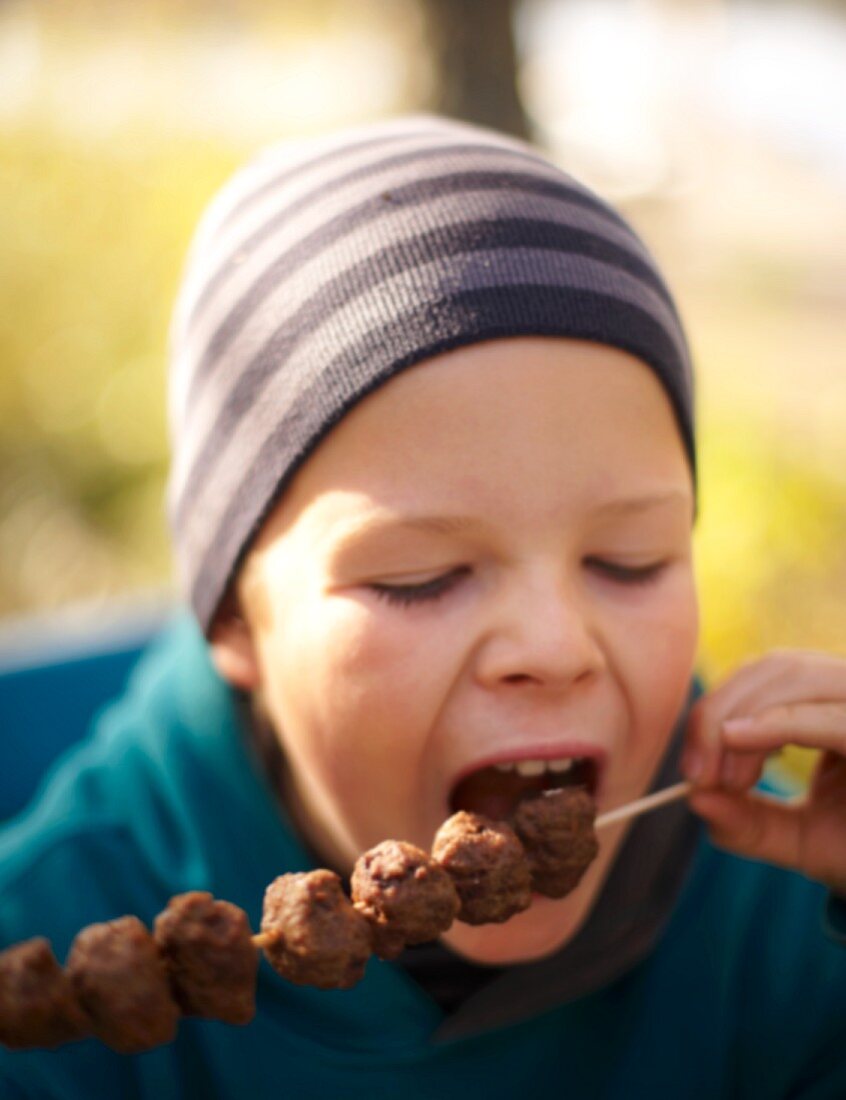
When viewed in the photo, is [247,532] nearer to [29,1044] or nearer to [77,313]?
[29,1044]

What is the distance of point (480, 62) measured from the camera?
18.6 ft

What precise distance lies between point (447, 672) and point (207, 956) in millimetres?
542

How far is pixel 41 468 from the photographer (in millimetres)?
6676

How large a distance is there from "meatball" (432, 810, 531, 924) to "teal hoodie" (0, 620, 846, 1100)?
0.51 metres

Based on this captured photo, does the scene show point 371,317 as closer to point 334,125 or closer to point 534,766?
point 534,766

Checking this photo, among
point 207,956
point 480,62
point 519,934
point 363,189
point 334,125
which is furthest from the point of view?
point 334,125

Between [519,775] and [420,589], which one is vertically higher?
[420,589]

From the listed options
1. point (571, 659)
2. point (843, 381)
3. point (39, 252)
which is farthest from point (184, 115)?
point (571, 659)

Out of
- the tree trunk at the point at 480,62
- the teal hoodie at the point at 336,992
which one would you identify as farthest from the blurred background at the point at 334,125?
the teal hoodie at the point at 336,992

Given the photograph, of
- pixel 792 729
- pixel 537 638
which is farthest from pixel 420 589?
pixel 792 729

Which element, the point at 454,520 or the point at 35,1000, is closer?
the point at 35,1000

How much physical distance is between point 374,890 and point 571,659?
0.43 metres

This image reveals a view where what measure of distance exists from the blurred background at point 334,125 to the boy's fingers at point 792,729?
2397mm

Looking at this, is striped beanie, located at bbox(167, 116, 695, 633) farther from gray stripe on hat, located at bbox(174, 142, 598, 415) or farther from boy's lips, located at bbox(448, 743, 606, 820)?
boy's lips, located at bbox(448, 743, 606, 820)
